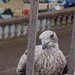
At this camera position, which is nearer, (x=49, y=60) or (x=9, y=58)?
(x=49, y=60)

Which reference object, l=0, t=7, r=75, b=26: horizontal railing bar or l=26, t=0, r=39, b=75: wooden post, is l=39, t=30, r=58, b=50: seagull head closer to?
l=26, t=0, r=39, b=75: wooden post

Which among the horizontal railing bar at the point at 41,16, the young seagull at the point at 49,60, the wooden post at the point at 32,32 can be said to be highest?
the wooden post at the point at 32,32

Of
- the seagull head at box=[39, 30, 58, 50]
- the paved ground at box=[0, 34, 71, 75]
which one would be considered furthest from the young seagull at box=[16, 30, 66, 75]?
the paved ground at box=[0, 34, 71, 75]

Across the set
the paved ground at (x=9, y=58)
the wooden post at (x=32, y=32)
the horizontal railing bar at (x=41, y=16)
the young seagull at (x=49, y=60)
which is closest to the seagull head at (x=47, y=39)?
the young seagull at (x=49, y=60)

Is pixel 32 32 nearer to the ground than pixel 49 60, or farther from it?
farther from it

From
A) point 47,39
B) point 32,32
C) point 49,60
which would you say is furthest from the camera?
point 49,60

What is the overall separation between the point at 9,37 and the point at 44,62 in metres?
2.13

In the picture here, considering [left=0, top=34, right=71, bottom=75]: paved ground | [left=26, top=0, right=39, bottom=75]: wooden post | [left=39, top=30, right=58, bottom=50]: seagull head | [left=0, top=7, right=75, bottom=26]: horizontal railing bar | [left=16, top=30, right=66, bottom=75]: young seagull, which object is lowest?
[left=0, top=34, right=71, bottom=75]: paved ground

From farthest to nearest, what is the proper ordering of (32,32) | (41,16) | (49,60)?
(41,16), (49,60), (32,32)

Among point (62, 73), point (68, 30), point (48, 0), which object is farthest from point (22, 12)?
point (62, 73)

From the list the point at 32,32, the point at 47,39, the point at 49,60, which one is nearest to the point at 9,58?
the point at 49,60

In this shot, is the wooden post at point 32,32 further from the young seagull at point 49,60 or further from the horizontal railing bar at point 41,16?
the horizontal railing bar at point 41,16

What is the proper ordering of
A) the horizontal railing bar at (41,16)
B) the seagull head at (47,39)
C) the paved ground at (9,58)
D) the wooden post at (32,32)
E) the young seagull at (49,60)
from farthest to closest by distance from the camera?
the paved ground at (9,58) → the horizontal railing bar at (41,16) → the young seagull at (49,60) → the seagull head at (47,39) → the wooden post at (32,32)

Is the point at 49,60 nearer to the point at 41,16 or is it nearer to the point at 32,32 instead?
the point at 32,32
